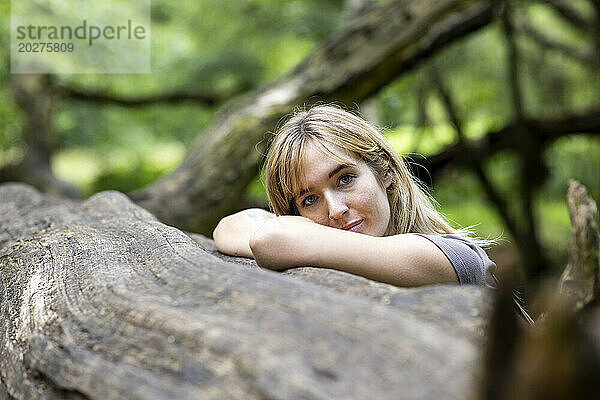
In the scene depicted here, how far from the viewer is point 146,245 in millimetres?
1903

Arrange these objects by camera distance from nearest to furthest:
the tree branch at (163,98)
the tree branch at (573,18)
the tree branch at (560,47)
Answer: the tree branch at (573,18) < the tree branch at (560,47) < the tree branch at (163,98)

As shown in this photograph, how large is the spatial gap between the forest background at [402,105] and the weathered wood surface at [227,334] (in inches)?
151

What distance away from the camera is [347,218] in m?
1.98

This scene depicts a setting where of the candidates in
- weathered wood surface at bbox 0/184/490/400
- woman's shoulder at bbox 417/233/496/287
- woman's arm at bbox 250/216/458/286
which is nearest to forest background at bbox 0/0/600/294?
woman's shoulder at bbox 417/233/496/287

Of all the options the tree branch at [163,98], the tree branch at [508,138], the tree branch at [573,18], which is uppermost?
the tree branch at [573,18]

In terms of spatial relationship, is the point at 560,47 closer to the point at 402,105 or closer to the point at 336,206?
the point at 402,105

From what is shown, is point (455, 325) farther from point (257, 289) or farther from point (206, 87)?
point (206, 87)

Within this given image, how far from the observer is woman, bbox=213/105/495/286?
1.60 metres

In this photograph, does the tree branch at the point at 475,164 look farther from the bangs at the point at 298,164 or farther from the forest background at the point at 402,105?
the bangs at the point at 298,164

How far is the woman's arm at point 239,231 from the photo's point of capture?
2094 millimetres

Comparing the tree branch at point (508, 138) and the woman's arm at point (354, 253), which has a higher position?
the woman's arm at point (354, 253)

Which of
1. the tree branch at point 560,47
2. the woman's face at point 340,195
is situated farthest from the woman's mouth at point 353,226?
Answer: the tree branch at point 560,47

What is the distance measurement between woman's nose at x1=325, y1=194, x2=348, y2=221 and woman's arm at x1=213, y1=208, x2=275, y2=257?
0.26m

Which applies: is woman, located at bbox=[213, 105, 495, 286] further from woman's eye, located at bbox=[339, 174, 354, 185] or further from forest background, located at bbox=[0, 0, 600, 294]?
forest background, located at bbox=[0, 0, 600, 294]
